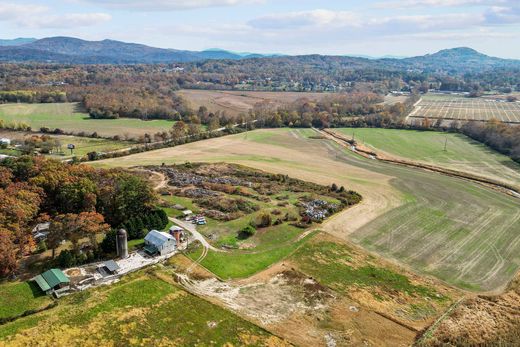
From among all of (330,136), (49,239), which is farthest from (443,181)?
(49,239)

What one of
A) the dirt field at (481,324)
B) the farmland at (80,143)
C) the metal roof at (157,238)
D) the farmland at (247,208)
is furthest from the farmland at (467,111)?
the metal roof at (157,238)

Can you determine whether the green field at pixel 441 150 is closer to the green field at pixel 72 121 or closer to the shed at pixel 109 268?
the green field at pixel 72 121

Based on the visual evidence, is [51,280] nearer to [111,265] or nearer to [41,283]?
[41,283]

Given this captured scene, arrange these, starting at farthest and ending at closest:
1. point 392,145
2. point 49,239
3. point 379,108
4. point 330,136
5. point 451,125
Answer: point 379,108, point 451,125, point 330,136, point 392,145, point 49,239

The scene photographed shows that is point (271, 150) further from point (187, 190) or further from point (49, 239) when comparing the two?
point (49, 239)

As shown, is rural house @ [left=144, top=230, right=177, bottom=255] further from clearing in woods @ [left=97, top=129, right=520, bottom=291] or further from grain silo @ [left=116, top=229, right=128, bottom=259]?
clearing in woods @ [left=97, top=129, right=520, bottom=291]

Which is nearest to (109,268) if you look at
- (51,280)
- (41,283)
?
(51,280)

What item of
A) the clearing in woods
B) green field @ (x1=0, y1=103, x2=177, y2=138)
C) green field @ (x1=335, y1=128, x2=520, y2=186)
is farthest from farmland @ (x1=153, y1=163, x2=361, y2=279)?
green field @ (x1=0, y1=103, x2=177, y2=138)
